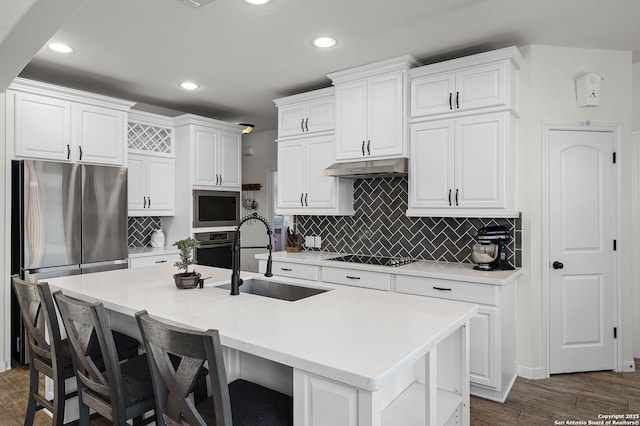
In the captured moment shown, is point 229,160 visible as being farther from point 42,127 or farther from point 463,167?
point 463,167

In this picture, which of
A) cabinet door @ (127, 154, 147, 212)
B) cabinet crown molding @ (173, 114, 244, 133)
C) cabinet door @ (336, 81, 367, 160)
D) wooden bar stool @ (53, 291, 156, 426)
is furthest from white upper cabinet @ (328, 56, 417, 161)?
wooden bar stool @ (53, 291, 156, 426)

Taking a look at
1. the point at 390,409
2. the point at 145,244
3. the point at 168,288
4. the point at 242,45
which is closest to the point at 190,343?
the point at 390,409

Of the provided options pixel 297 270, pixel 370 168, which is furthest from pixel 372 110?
pixel 297 270

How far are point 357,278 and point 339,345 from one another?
6.94 feet

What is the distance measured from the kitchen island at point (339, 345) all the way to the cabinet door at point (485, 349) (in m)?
1.02

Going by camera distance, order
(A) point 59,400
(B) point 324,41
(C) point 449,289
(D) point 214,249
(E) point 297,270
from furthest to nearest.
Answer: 1. (D) point 214,249
2. (E) point 297,270
3. (B) point 324,41
4. (C) point 449,289
5. (A) point 59,400

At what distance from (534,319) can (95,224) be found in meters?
3.93

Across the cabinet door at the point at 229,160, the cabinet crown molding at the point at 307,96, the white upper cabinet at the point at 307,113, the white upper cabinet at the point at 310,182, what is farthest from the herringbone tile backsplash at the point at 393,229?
the cabinet door at the point at 229,160

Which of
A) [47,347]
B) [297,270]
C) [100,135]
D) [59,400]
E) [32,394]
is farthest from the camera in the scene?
[100,135]

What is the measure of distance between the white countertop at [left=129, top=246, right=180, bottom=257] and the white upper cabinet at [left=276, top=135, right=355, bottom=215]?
1399 millimetres

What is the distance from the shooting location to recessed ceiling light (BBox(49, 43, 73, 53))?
3124 millimetres

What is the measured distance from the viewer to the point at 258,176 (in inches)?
253

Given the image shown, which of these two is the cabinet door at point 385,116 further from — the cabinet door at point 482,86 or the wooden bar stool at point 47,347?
the wooden bar stool at point 47,347

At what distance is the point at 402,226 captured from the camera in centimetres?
390
